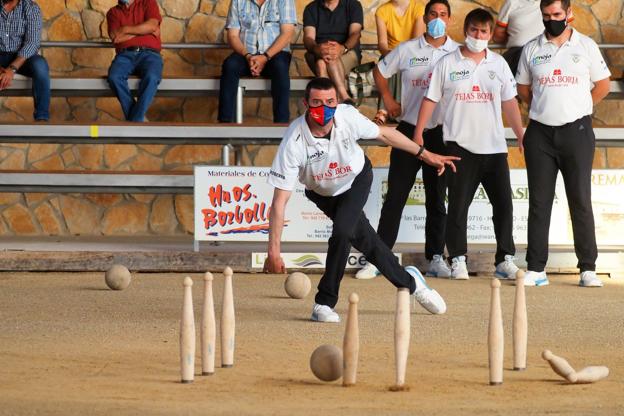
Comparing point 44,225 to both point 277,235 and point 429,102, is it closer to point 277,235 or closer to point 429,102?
point 429,102

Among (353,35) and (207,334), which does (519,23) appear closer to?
(353,35)

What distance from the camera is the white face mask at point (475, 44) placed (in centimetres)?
1016

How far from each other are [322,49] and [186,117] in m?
3.00

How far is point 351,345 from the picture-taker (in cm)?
562

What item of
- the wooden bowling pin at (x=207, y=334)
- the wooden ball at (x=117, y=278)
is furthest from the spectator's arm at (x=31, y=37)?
the wooden bowling pin at (x=207, y=334)

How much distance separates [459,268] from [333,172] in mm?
3351

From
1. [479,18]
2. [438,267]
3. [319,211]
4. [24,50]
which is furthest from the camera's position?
[24,50]

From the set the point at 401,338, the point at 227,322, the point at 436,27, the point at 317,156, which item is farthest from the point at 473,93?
the point at 401,338

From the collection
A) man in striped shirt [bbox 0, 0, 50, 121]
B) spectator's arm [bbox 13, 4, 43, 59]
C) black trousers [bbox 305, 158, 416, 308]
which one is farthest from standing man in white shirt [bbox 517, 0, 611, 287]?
spectator's arm [bbox 13, 4, 43, 59]

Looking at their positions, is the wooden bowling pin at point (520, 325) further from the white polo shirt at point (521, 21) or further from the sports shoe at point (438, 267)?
the white polo shirt at point (521, 21)

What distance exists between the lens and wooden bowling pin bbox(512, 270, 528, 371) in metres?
5.98

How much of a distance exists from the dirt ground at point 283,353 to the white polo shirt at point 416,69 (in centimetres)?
152

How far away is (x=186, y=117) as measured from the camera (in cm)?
1500

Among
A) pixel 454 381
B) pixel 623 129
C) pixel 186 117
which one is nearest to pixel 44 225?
pixel 186 117
